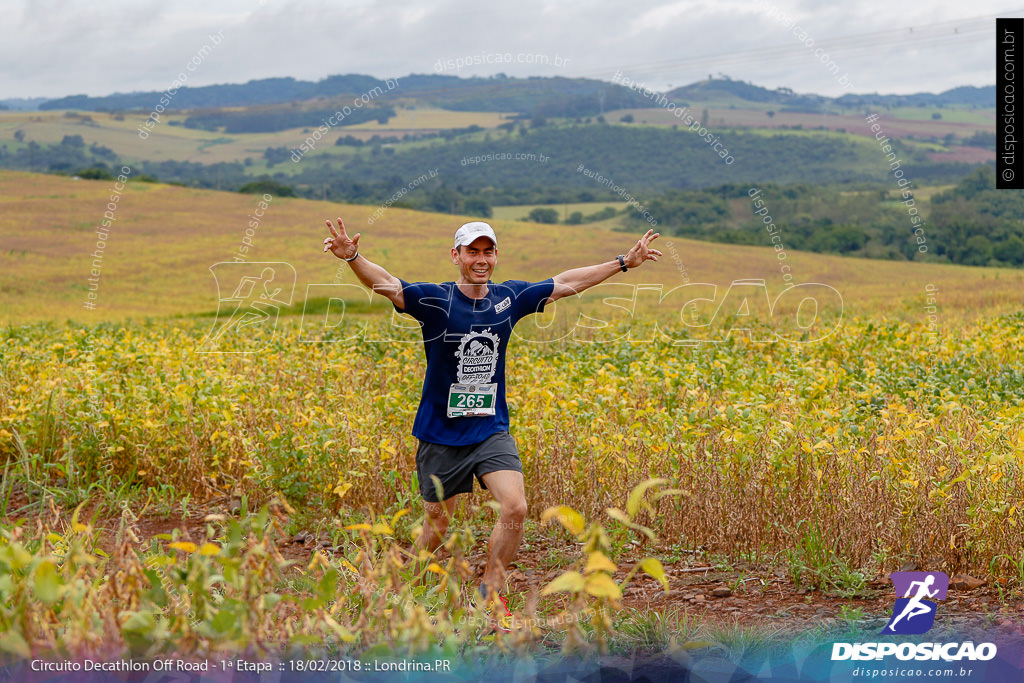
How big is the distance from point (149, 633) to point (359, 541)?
314cm

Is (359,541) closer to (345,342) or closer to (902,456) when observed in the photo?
(902,456)

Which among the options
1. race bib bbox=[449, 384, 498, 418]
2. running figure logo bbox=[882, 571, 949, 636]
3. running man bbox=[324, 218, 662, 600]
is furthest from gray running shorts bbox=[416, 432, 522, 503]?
running figure logo bbox=[882, 571, 949, 636]

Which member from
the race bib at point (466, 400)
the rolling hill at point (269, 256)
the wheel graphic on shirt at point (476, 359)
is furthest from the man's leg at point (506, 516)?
the rolling hill at point (269, 256)

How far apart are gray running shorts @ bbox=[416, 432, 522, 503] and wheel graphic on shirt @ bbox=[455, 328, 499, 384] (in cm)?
30

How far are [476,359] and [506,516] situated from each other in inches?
29.9

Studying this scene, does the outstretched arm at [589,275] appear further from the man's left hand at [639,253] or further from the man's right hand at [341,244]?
the man's right hand at [341,244]

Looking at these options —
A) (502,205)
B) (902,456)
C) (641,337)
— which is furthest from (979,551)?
(502,205)

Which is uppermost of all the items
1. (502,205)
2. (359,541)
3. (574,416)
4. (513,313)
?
(502,205)

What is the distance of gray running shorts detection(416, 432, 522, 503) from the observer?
449 cm

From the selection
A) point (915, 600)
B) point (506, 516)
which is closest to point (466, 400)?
point (506, 516)

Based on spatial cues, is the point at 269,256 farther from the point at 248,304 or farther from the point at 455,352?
the point at 455,352

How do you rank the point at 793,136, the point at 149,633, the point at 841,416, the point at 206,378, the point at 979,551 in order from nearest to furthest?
the point at 149,633 < the point at 979,551 < the point at 841,416 < the point at 206,378 < the point at 793,136

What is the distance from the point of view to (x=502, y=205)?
5944 centimetres

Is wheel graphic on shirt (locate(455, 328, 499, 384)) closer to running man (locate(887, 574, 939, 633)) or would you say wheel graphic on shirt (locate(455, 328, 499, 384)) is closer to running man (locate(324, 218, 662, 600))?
running man (locate(324, 218, 662, 600))
